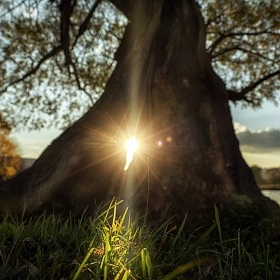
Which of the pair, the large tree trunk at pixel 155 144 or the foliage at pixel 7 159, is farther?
the foliage at pixel 7 159

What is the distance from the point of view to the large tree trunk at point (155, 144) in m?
6.67

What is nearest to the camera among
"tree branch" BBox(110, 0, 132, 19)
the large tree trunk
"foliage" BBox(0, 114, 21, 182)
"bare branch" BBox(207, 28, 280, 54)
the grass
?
the grass

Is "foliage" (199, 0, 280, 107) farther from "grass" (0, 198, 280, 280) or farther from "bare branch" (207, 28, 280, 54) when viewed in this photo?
"grass" (0, 198, 280, 280)


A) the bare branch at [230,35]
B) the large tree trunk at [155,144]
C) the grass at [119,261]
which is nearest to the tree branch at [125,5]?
the large tree trunk at [155,144]

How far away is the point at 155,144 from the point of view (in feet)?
22.8

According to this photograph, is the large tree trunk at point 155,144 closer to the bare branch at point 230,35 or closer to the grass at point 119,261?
the grass at point 119,261

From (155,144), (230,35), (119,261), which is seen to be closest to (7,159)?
(230,35)

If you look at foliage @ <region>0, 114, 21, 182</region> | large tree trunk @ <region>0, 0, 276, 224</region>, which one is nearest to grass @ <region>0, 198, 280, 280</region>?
large tree trunk @ <region>0, 0, 276, 224</region>

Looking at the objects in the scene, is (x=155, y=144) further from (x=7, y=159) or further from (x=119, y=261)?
(x=7, y=159)

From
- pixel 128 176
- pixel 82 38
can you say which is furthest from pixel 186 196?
pixel 82 38

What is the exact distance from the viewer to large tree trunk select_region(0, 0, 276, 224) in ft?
21.9

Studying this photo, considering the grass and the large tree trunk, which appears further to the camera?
the large tree trunk

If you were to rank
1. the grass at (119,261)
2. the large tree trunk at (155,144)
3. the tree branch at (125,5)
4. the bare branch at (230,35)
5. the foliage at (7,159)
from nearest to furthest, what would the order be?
1. the grass at (119,261)
2. the large tree trunk at (155,144)
3. the tree branch at (125,5)
4. the bare branch at (230,35)
5. the foliage at (7,159)

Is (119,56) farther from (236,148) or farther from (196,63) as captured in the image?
(236,148)
